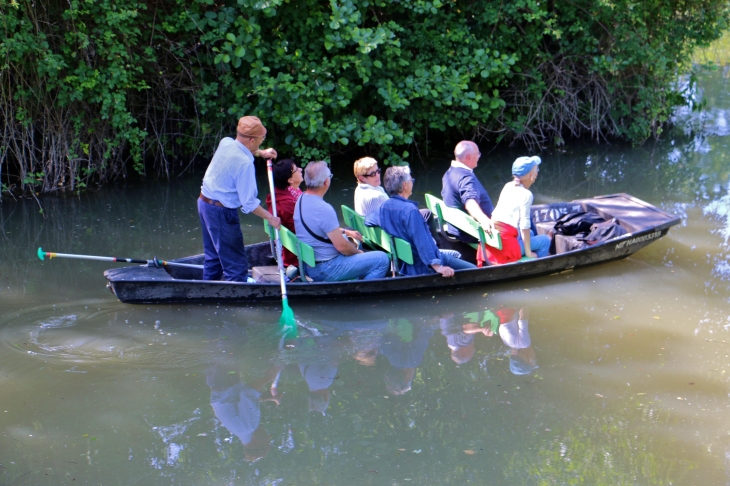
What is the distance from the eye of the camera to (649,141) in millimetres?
12742

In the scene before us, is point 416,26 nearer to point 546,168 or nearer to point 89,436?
point 546,168

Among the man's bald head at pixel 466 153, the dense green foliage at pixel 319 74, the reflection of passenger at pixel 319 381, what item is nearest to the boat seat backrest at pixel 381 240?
the man's bald head at pixel 466 153

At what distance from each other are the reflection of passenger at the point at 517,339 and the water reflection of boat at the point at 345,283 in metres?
0.52

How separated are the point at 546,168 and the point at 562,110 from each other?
154 centimetres

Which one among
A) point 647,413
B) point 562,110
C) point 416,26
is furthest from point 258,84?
point 647,413

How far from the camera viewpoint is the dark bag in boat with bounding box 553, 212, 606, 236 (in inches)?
299

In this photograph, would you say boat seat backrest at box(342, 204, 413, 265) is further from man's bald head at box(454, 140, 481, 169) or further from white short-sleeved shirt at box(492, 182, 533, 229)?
man's bald head at box(454, 140, 481, 169)

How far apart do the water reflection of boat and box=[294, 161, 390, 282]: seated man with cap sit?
5.0 inches

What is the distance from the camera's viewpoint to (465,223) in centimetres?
688

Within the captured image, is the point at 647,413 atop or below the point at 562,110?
below

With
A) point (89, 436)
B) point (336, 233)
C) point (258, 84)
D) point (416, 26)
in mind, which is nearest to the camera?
Answer: point (89, 436)

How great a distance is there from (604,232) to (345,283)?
261cm

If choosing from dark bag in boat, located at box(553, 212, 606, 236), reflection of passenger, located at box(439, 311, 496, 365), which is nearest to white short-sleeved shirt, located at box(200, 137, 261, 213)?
reflection of passenger, located at box(439, 311, 496, 365)

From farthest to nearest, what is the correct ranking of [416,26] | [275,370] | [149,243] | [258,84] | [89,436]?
[416,26] < [258,84] < [149,243] < [275,370] < [89,436]
